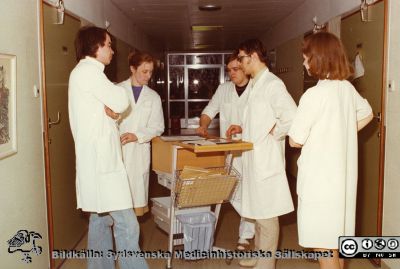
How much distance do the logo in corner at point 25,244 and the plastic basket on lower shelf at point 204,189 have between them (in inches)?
34.2

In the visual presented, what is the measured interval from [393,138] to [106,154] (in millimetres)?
1807

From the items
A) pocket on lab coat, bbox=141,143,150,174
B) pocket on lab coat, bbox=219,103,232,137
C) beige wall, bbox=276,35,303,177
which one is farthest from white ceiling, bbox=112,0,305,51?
pocket on lab coat, bbox=141,143,150,174

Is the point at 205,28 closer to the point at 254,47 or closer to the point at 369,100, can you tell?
the point at 369,100

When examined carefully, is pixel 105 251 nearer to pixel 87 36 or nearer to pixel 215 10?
pixel 87 36

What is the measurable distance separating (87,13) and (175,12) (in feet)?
8.47

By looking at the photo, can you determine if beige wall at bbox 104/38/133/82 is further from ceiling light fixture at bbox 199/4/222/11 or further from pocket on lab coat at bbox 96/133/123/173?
pocket on lab coat at bbox 96/133/123/173

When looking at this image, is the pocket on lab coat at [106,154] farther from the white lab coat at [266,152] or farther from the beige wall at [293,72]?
the beige wall at [293,72]

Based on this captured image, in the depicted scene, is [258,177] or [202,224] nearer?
[258,177]

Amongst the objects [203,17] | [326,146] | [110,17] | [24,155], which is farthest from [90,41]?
[203,17]

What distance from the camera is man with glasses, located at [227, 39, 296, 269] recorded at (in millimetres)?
2549

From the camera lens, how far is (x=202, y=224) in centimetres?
295

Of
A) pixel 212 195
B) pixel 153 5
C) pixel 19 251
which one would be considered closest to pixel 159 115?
pixel 212 195

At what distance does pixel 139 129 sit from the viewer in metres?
3.27

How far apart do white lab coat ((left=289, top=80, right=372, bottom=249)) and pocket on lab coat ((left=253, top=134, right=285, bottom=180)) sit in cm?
44
